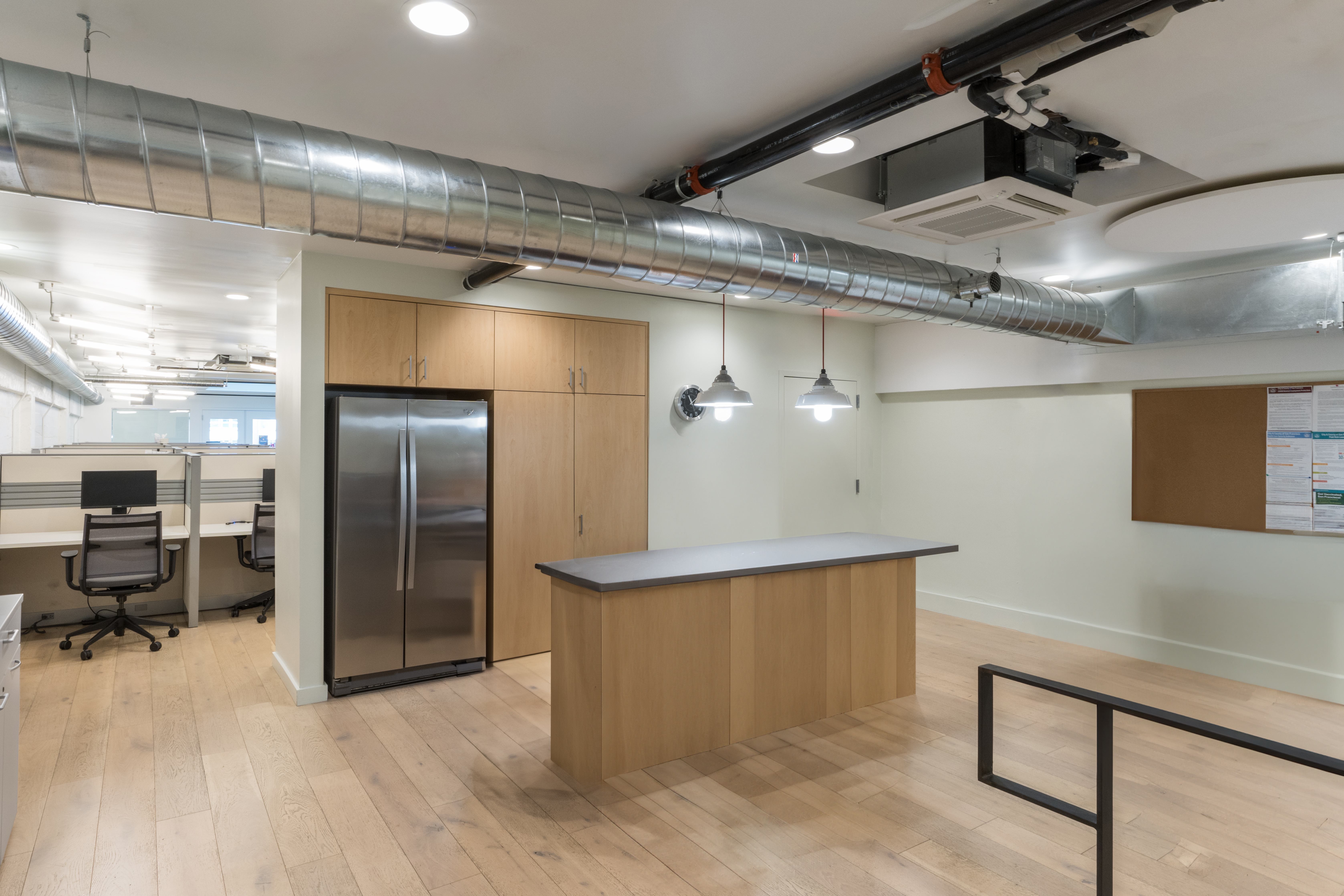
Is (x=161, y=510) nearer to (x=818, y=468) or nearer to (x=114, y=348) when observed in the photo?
(x=114, y=348)

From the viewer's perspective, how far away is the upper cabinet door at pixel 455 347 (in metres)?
4.75

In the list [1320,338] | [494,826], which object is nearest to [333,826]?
[494,826]

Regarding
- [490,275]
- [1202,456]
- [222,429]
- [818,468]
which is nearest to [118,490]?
[490,275]

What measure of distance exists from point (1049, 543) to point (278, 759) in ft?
18.6

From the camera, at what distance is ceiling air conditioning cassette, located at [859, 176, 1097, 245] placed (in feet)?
9.23

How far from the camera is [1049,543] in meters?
5.96

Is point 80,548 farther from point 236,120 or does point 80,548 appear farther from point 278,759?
point 236,120

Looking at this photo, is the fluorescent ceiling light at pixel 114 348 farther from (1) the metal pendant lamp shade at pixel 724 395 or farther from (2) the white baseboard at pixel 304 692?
(1) the metal pendant lamp shade at pixel 724 395

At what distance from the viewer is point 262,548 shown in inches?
251

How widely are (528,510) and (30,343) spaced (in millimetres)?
4391

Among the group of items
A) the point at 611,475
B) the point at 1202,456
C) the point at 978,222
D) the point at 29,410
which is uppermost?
the point at 978,222

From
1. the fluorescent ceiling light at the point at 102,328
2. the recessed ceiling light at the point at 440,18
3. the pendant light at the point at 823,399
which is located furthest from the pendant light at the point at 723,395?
the fluorescent ceiling light at the point at 102,328

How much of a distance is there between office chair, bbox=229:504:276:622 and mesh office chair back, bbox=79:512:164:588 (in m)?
0.80

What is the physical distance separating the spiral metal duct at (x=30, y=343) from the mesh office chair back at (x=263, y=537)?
81.7 inches
